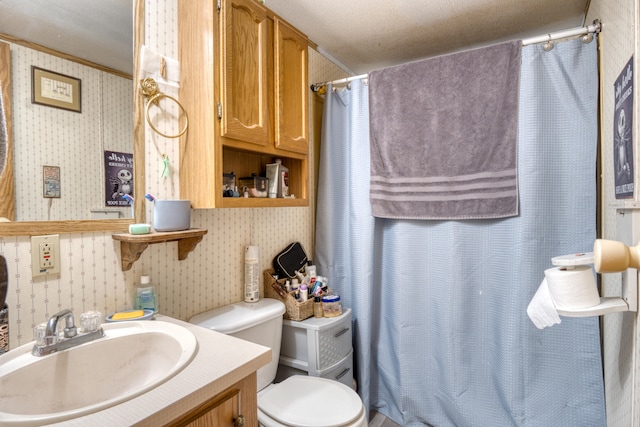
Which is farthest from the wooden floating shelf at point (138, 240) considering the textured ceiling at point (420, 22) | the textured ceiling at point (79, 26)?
the textured ceiling at point (420, 22)

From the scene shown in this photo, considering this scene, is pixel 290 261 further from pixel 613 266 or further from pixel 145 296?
pixel 613 266

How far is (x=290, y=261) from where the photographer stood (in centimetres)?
192

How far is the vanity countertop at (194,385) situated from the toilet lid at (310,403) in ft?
1.54

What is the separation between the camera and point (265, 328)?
148 centimetres

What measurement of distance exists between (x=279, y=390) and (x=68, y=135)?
1.19m

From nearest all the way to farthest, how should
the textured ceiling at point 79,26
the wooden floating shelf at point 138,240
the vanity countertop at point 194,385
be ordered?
the vanity countertop at point 194,385 < the textured ceiling at point 79,26 < the wooden floating shelf at point 138,240

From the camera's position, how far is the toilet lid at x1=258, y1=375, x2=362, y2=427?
4.00 feet

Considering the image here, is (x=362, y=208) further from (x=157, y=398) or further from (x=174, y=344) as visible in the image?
(x=157, y=398)

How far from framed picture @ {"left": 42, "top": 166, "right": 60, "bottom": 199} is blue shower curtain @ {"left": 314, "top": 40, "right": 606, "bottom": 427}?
1.38m

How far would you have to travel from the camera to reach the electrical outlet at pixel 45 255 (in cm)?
96

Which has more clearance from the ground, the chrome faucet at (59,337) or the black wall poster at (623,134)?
the black wall poster at (623,134)

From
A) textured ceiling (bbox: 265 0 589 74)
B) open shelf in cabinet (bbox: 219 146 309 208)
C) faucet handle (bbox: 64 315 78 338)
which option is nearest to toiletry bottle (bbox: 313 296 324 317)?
open shelf in cabinet (bbox: 219 146 309 208)

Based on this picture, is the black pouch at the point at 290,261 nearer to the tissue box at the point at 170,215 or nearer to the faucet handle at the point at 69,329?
the tissue box at the point at 170,215

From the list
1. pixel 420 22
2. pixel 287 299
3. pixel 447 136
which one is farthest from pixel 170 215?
pixel 420 22
